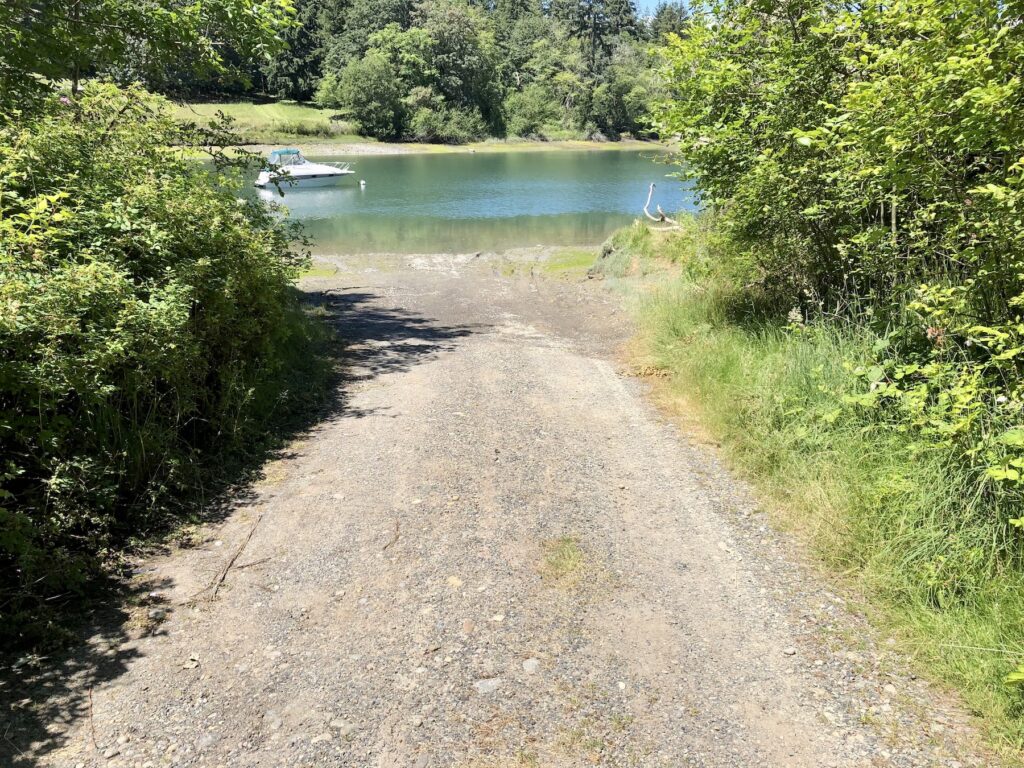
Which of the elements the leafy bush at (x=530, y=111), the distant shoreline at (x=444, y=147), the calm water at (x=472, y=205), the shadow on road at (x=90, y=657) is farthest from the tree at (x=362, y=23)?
the shadow on road at (x=90, y=657)

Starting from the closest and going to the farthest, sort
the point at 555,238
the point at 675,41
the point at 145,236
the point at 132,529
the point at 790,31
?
1. the point at 132,529
2. the point at 145,236
3. the point at 790,31
4. the point at 675,41
5. the point at 555,238

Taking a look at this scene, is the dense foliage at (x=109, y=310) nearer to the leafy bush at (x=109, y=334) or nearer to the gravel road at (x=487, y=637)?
the leafy bush at (x=109, y=334)

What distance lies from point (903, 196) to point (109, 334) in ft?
18.7

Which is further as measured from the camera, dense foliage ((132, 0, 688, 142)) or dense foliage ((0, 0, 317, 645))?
dense foliage ((132, 0, 688, 142))

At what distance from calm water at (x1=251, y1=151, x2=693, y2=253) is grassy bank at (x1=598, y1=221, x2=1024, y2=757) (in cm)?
929

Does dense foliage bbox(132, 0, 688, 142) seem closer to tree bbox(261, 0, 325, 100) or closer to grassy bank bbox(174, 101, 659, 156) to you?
tree bbox(261, 0, 325, 100)


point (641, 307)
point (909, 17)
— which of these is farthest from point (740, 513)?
point (641, 307)

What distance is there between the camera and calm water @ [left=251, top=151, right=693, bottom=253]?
26109 millimetres

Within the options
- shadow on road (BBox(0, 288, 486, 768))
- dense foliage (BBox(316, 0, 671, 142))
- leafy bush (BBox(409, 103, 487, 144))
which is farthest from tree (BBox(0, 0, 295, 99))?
leafy bush (BBox(409, 103, 487, 144))

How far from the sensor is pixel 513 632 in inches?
146

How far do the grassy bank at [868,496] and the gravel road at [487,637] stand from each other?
20 centimetres

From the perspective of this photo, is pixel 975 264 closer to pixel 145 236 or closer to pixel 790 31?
pixel 790 31

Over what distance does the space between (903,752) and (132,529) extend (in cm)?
454

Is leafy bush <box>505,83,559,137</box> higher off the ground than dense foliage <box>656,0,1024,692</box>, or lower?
higher
